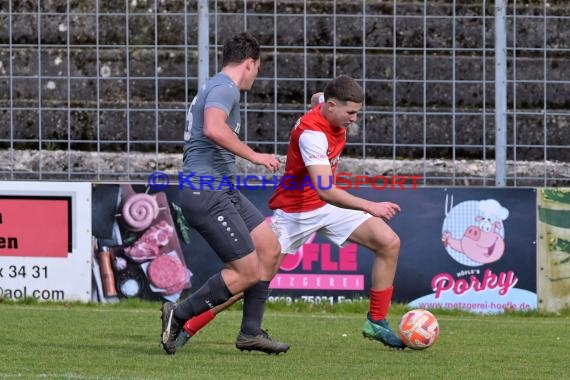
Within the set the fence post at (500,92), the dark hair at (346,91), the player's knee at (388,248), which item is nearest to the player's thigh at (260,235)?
the player's knee at (388,248)

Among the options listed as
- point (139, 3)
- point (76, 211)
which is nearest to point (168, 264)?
point (76, 211)

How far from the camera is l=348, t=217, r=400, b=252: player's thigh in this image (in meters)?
8.60

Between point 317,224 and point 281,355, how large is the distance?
1129 millimetres

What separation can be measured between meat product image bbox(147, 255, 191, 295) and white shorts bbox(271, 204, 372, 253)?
2952 millimetres

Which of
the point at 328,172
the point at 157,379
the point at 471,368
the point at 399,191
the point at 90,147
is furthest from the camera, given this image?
the point at 90,147

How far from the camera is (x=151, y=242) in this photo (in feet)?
38.2

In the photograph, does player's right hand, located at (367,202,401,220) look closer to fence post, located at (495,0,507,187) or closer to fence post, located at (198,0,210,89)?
fence post, located at (495,0,507,187)

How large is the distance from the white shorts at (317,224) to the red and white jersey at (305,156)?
48 millimetres

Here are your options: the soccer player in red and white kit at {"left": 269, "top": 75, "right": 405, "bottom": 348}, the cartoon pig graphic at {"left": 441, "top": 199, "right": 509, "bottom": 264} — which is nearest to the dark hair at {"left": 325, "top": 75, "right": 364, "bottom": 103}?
the soccer player in red and white kit at {"left": 269, "top": 75, "right": 405, "bottom": 348}

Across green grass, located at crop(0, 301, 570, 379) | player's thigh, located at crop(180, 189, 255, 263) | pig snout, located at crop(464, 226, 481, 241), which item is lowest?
green grass, located at crop(0, 301, 570, 379)

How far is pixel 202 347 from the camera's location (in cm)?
835

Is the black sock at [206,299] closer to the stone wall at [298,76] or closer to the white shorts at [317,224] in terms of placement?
the white shorts at [317,224]

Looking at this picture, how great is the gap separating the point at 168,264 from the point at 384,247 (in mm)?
3468

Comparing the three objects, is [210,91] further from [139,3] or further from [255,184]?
[139,3]
